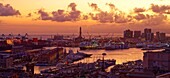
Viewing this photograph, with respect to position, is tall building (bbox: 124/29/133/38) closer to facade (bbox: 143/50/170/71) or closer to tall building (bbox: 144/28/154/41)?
tall building (bbox: 144/28/154/41)

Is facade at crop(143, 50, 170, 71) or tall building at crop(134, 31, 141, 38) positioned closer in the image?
facade at crop(143, 50, 170, 71)

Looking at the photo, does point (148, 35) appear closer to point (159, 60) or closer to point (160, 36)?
point (160, 36)

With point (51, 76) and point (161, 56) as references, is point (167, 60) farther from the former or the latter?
point (51, 76)

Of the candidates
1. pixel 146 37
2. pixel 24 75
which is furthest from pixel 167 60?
pixel 146 37

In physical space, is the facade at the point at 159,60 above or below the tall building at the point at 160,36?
above

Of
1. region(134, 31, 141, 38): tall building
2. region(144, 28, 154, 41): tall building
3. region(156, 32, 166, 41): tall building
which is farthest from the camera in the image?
region(134, 31, 141, 38): tall building

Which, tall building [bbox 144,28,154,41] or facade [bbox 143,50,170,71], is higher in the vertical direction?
facade [bbox 143,50,170,71]

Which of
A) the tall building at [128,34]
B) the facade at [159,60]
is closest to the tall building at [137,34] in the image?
the tall building at [128,34]

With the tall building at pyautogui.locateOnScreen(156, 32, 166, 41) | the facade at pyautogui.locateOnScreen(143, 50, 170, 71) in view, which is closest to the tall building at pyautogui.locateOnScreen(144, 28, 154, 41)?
the tall building at pyautogui.locateOnScreen(156, 32, 166, 41)

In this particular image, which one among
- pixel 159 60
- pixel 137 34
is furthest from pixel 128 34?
pixel 159 60

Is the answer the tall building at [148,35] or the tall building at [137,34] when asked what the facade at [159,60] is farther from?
the tall building at [137,34]

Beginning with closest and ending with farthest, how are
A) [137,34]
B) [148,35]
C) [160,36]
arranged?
[160,36] < [148,35] < [137,34]
